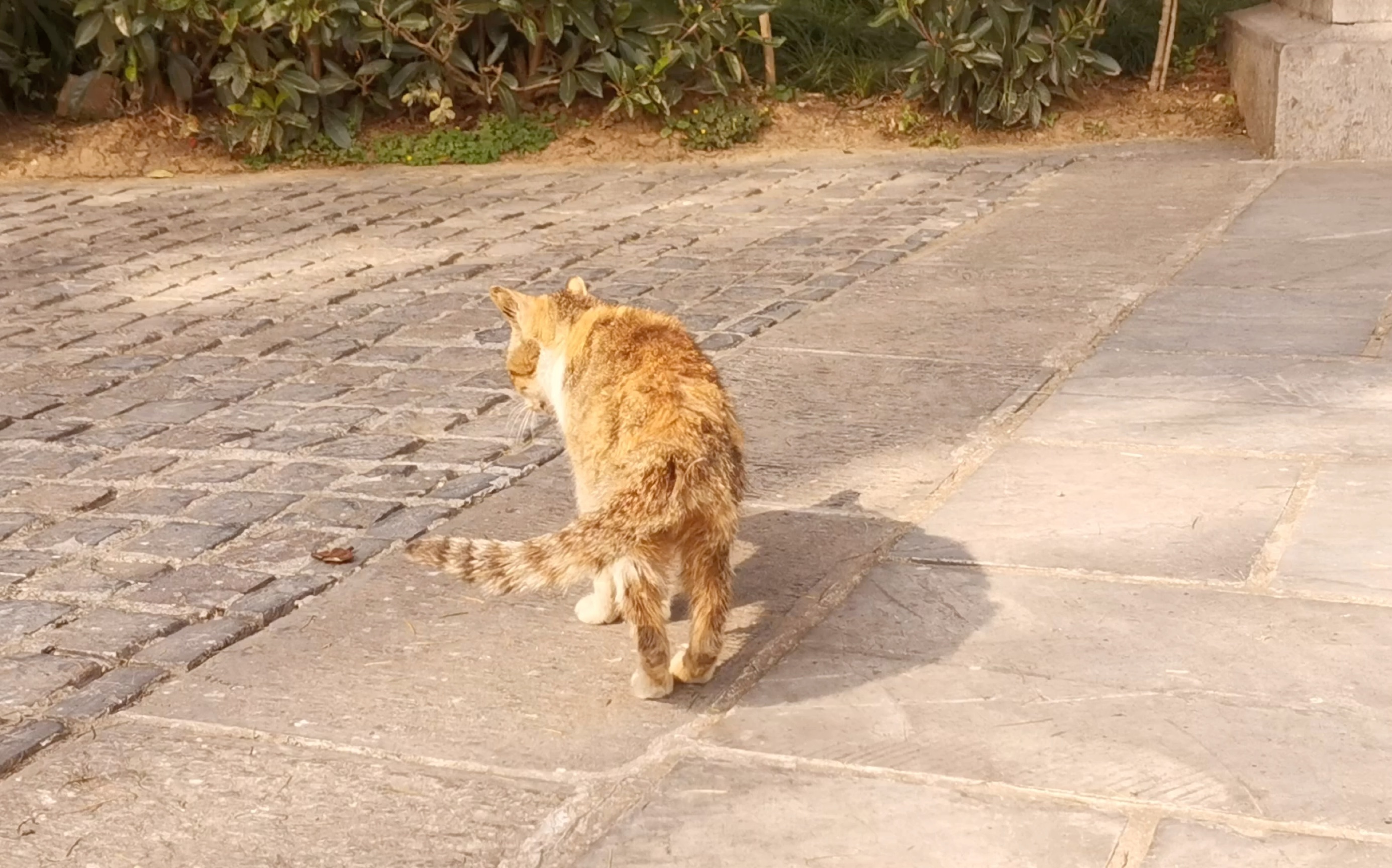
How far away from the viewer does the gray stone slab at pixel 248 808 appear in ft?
10.5

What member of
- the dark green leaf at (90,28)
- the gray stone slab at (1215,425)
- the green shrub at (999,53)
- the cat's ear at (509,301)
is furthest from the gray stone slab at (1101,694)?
the dark green leaf at (90,28)

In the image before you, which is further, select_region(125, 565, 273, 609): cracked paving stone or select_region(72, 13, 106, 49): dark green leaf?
select_region(72, 13, 106, 49): dark green leaf

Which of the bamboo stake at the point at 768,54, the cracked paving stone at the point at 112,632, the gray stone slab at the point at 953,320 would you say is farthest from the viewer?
the bamboo stake at the point at 768,54

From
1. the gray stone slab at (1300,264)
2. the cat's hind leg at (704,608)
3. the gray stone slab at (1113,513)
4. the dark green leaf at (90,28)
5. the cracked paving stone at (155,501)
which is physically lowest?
the gray stone slab at (1300,264)

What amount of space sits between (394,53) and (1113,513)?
783 centimetres

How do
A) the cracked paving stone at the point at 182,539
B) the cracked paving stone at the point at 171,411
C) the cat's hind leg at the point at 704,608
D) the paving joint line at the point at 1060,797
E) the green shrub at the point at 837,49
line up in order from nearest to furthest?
1. the paving joint line at the point at 1060,797
2. the cat's hind leg at the point at 704,608
3. the cracked paving stone at the point at 182,539
4. the cracked paving stone at the point at 171,411
5. the green shrub at the point at 837,49

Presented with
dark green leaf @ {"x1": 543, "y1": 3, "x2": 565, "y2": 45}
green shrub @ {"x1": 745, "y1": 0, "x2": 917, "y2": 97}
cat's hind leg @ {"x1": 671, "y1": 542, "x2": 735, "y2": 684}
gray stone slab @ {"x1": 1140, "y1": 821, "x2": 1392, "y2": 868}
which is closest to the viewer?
gray stone slab @ {"x1": 1140, "y1": 821, "x2": 1392, "y2": 868}

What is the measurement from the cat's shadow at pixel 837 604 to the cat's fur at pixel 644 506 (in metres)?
0.19

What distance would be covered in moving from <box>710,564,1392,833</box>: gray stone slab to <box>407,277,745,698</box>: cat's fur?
0.87ft

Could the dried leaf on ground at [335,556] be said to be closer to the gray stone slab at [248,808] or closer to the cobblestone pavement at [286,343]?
the cobblestone pavement at [286,343]

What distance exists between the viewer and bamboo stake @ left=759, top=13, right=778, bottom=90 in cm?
1148

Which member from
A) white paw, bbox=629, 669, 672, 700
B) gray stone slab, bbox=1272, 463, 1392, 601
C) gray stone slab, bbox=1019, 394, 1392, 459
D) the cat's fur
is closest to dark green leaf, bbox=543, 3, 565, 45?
gray stone slab, bbox=1019, 394, 1392, 459

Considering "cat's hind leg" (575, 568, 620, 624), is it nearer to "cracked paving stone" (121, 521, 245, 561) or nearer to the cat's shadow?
the cat's shadow

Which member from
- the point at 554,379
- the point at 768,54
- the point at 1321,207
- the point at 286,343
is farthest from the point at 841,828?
the point at 768,54
